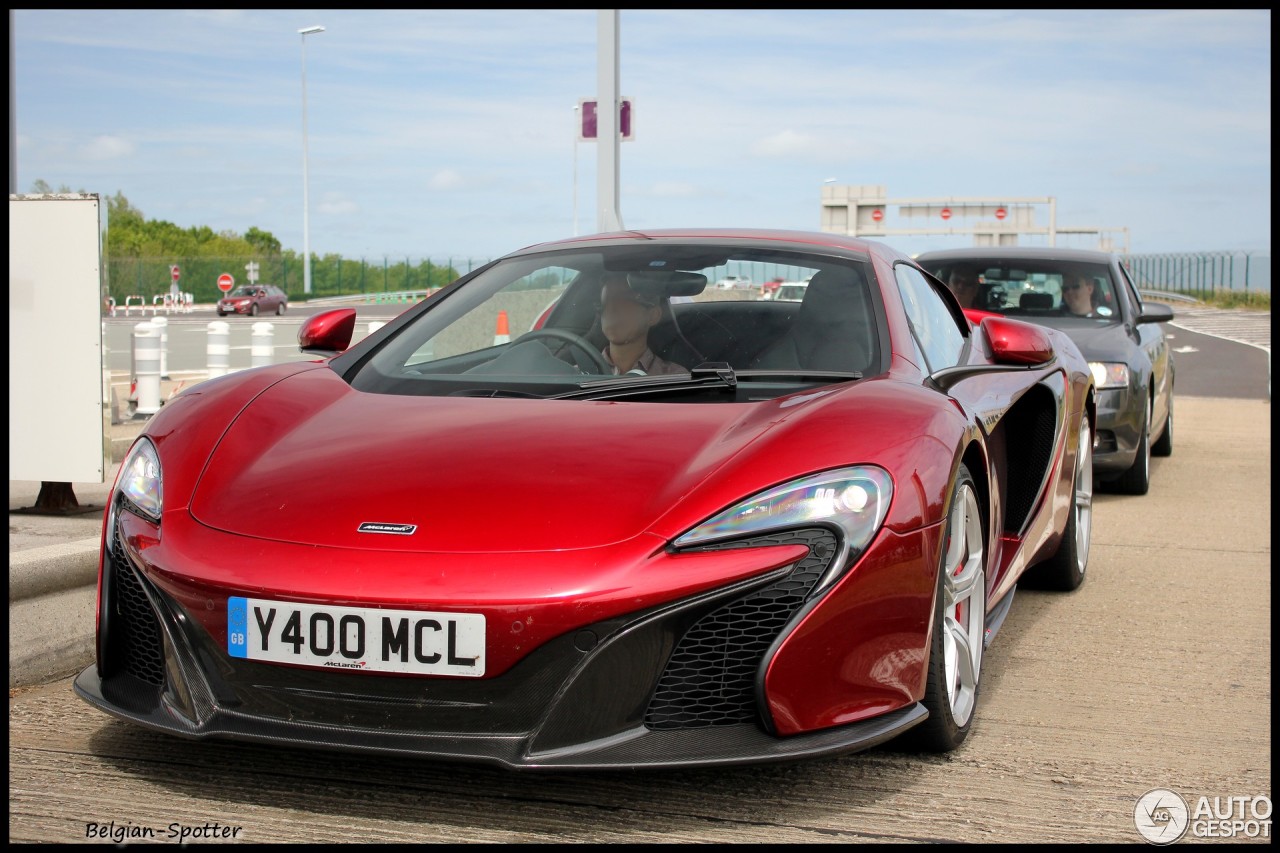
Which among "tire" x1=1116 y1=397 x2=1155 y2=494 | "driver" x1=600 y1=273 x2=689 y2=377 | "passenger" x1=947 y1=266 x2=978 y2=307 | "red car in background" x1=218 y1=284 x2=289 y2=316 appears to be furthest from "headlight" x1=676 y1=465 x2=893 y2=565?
"red car in background" x1=218 y1=284 x2=289 y2=316

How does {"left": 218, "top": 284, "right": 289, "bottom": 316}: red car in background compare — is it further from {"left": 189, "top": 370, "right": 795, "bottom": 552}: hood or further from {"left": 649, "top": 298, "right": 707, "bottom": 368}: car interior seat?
{"left": 189, "top": 370, "right": 795, "bottom": 552}: hood

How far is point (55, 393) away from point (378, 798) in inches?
153

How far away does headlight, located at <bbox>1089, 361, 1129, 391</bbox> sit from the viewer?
8031mm

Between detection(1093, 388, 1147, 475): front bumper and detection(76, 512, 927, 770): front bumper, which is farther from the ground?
detection(1093, 388, 1147, 475): front bumper

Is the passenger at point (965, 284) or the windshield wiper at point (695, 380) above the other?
the passenger at point (965, 284)

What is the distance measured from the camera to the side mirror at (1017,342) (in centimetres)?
446

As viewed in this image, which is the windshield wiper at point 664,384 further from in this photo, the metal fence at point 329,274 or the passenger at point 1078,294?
the metal fence at point 329,274

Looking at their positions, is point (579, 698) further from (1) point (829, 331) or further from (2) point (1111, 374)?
(2) point (1111, 374)

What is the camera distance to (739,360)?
3945 millimetres

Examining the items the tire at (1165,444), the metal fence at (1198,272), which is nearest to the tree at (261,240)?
the metal fence at (1198,272)

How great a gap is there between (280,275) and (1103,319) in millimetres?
64269

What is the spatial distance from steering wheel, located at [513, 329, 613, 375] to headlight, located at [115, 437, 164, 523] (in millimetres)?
1221

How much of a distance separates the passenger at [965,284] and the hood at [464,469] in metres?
6.38

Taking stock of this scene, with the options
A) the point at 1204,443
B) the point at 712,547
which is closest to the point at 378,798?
the point at 712,547
